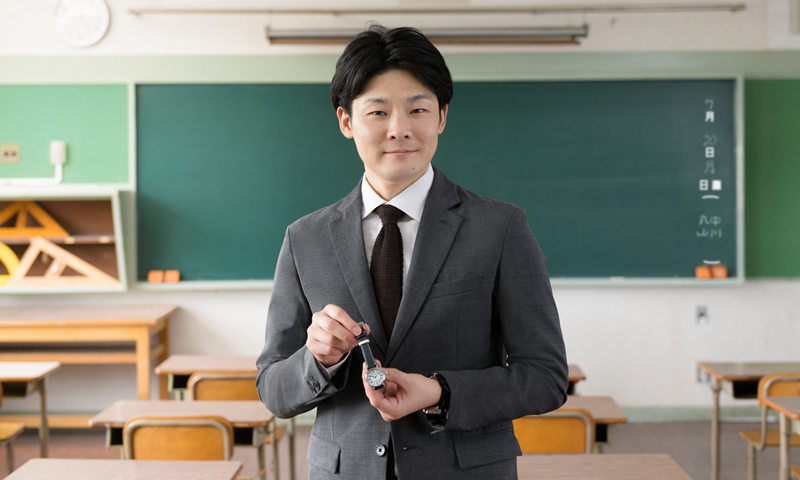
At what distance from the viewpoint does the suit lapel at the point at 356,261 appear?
894mm

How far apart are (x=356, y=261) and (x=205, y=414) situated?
1.55m

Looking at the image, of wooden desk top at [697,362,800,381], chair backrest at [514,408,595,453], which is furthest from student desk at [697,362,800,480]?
chair backrest at [514,408,595,453]

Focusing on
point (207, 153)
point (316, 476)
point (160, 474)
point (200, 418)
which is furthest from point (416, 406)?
point (207, 153)

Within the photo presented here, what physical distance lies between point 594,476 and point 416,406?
1.06 meters

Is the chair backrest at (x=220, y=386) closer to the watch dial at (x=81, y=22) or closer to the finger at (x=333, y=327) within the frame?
the finger at (x=333, y=327)

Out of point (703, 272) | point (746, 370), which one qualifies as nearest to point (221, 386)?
point (746, 370)

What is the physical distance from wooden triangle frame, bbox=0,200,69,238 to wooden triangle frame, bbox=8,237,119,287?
0.08 m

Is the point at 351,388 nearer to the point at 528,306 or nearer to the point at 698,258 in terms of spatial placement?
the point at 528,306

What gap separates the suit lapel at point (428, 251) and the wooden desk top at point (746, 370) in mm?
2477

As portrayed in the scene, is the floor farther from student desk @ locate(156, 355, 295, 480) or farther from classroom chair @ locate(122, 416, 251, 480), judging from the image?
classroom chair @ locate(122, 416, 251, 480)

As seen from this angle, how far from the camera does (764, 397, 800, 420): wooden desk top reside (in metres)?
2.08

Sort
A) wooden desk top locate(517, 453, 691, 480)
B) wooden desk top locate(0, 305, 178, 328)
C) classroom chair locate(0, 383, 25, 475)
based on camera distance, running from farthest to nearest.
A: wooden desk top locate(0, 305, 178, 328), classroom chair locate(0, 383, 25, 475), wooden desk top locate(517, 453, 691, 480)

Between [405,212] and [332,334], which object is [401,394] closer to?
[332,334]

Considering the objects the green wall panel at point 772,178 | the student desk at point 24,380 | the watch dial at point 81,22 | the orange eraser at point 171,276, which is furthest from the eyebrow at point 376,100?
the green wall panel at point 772,178
